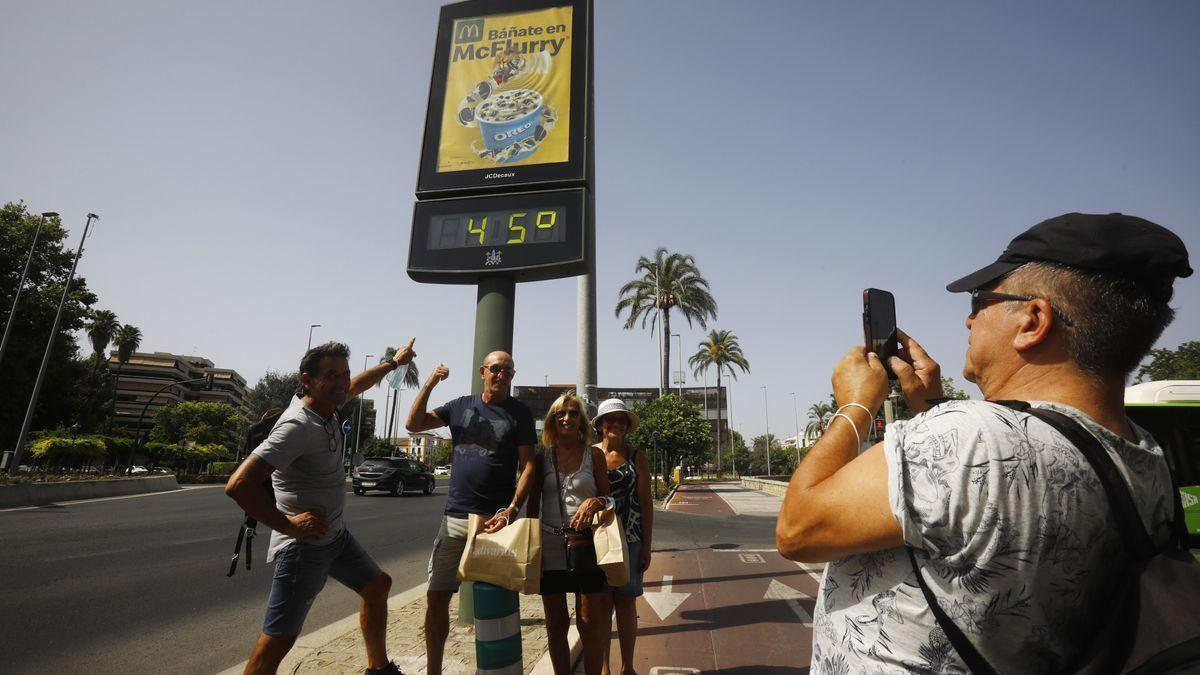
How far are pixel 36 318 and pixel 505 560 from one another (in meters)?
38.0

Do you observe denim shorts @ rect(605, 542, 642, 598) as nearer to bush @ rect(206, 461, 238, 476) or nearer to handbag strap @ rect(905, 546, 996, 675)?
handbag strap @ rect(905, 546, 996, 675)

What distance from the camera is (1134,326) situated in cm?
121

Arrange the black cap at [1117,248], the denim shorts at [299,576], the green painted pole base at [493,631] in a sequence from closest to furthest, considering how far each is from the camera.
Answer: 1. the black cap at [1117,248]
2. the green painted pole base at [493,631]
3. the denim shorts at [299,576]

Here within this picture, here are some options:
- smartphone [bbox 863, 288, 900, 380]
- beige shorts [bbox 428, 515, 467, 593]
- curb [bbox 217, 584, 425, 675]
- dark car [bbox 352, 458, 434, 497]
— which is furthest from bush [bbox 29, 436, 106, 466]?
smartphone [bbox 863, 288, 900, 380]

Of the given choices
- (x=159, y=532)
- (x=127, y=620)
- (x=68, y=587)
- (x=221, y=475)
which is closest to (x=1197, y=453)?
(x=127, y=620)

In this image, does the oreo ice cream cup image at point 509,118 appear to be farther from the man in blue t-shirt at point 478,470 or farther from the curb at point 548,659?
the curb at point 548,659

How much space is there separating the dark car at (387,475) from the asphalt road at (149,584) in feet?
24.8

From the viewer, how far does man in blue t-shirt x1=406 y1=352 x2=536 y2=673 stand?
3.68m

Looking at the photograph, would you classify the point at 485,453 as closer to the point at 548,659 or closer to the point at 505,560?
the point at 505,560

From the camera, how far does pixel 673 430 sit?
111 feet

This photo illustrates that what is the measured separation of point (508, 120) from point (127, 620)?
6199mm

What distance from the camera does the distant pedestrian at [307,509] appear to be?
2979 mm

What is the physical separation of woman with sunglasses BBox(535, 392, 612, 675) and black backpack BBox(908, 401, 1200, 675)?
104 inches

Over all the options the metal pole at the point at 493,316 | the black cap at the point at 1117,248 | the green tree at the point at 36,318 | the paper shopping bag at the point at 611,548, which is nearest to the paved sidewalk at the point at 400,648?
the paper shopping bag at the point at 611,548
